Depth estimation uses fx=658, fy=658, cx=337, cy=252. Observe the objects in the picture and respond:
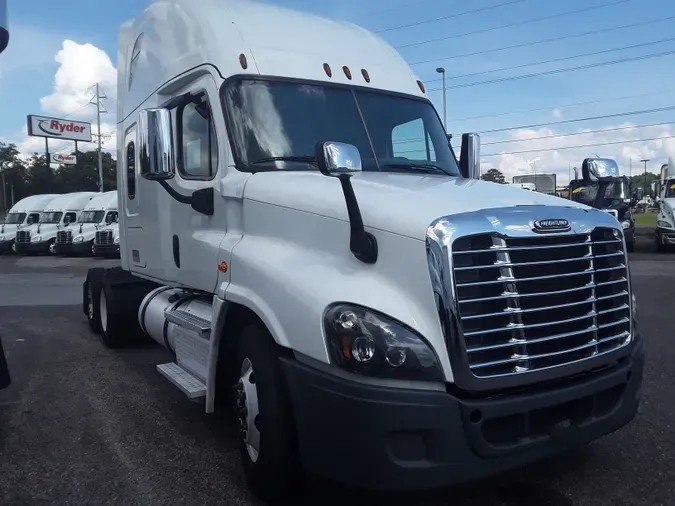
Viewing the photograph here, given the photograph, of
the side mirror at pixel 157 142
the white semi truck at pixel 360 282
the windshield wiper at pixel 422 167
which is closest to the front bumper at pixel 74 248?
the white semi truck at pixel 360 282

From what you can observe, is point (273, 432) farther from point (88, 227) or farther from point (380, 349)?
point (88, 227)

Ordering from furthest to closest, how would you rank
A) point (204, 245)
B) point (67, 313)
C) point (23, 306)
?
point (23, 306) → point (67, 313) → point (204, 245)

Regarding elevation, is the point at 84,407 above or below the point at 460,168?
below

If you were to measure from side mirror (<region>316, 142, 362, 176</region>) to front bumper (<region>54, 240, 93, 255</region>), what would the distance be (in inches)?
1004

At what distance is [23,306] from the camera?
1208cm

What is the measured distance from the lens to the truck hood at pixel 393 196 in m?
3.33

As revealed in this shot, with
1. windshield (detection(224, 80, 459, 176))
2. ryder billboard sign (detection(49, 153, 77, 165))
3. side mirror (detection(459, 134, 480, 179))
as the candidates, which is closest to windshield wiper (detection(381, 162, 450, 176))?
windshield (detection(224, 80, 459, 176))

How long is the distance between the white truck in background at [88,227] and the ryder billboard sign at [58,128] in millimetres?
42773

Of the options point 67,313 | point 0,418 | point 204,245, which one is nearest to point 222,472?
point 204,245

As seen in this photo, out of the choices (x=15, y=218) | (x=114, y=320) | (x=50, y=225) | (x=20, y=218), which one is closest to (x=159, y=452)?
(x=114, y=320)

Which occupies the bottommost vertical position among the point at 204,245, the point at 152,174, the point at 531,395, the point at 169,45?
the point at 531,395

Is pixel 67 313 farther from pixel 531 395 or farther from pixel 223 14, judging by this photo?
pixel 531 395

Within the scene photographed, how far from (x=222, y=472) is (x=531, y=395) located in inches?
81.7

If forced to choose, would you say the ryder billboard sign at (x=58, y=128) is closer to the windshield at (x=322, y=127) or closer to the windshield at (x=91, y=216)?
the windshield at (x=91, y=216)
